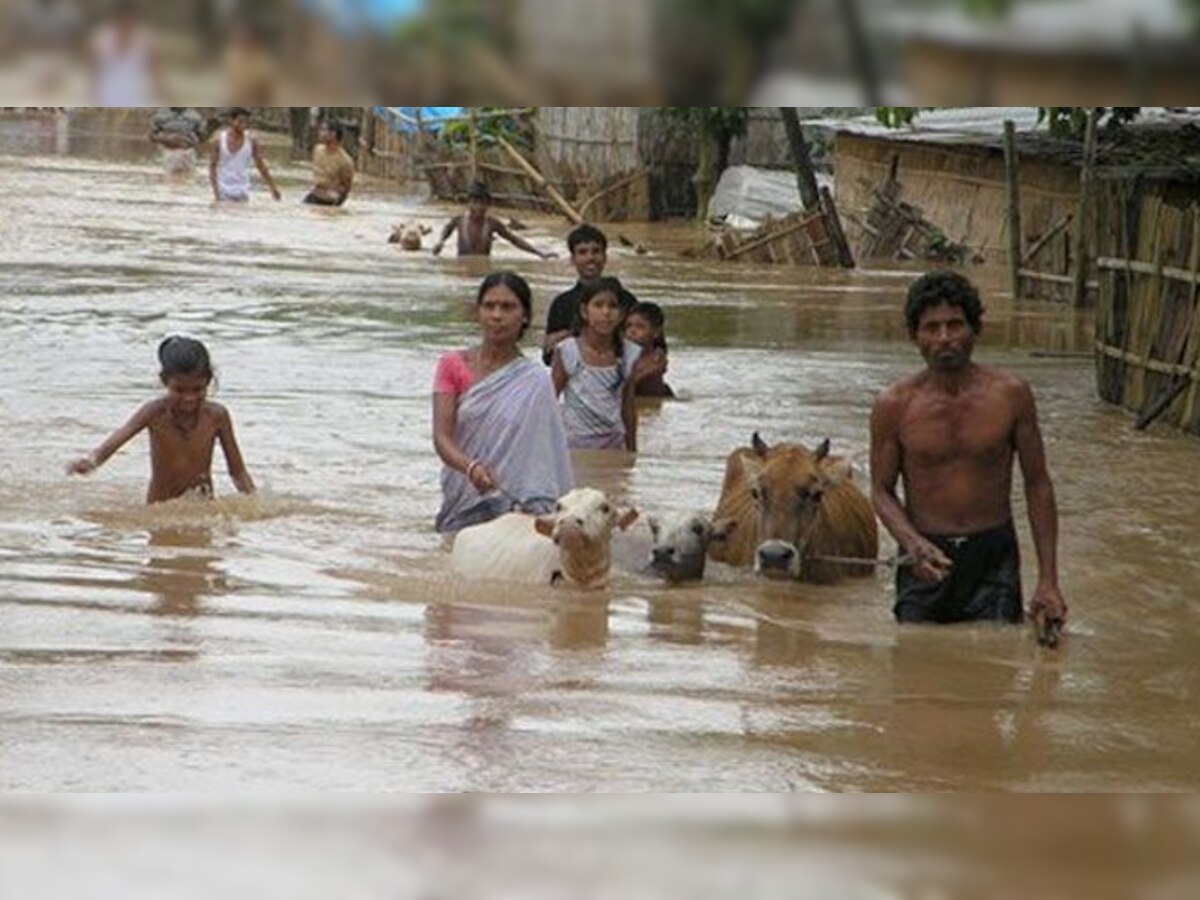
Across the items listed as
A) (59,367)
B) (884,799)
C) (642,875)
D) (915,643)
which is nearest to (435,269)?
(59,367)

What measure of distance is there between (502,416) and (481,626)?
1.56m

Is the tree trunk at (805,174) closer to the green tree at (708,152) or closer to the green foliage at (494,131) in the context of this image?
the green tree at (708,152)

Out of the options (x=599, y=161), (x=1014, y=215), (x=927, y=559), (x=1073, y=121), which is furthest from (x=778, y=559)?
(x=599, y=161)

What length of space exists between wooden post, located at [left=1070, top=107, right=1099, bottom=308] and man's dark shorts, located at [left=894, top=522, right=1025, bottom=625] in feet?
39.6

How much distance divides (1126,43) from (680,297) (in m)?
21.0

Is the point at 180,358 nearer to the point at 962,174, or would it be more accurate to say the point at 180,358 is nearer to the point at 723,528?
the point at 723,528

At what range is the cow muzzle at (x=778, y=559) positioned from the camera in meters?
8.40

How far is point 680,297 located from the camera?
22.2 m

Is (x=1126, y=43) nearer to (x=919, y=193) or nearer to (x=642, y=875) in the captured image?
(x=642, y=875)

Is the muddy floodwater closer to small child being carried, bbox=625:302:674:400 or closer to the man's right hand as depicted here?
the man's right hand

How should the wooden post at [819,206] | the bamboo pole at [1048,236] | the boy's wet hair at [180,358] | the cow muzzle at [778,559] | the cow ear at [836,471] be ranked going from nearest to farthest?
the cow muzzle at [778,559]
the cow ear at [836,471]
the boy's wet hair at [180,358]
the bamboo pole at [1048,236]
the wooden post at [819,206]

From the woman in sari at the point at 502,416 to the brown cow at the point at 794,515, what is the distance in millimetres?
795

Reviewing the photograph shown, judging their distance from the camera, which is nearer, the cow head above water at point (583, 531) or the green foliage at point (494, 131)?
the cow head above water at point (583, 531)

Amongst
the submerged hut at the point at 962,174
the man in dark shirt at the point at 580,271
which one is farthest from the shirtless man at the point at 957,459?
the submerged hut at the point at 962,174
